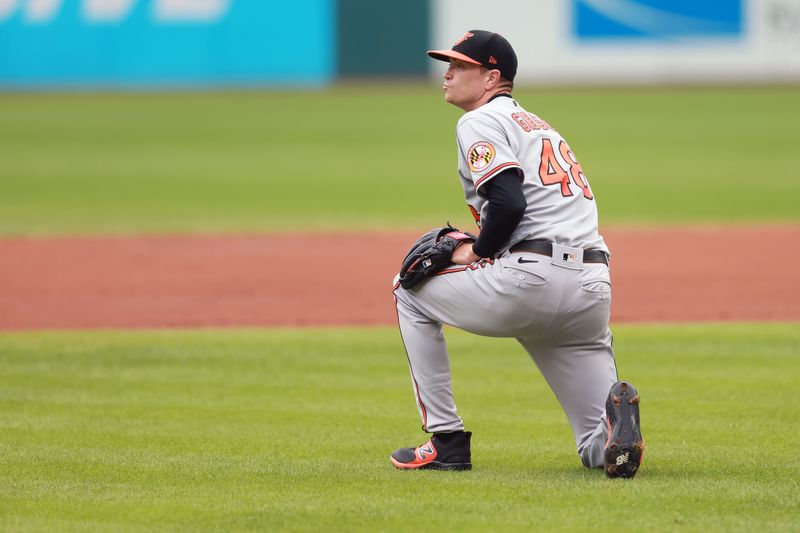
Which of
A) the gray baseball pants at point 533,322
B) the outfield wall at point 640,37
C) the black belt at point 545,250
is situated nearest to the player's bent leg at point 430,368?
the gray baseball pants at point 533,322

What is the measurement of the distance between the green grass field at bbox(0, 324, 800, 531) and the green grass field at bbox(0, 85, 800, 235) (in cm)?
649

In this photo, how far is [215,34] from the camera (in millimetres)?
31422

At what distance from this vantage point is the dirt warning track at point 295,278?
9.14 m

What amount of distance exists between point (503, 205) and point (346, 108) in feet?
76.4

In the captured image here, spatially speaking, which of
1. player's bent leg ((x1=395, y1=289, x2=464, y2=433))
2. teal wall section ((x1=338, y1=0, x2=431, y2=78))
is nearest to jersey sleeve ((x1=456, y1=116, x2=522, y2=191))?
player's bent leg ((x1=395, y1=289, x2=464, y2=433))

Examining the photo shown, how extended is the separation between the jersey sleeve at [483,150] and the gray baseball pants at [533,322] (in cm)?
34

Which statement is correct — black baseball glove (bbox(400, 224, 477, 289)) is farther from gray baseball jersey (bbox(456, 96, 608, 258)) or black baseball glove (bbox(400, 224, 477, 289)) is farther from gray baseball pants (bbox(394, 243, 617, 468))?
gray baseball jersey (bbox(456, 96, 608, 258))

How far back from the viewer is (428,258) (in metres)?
4.70

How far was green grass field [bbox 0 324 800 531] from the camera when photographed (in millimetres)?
4180

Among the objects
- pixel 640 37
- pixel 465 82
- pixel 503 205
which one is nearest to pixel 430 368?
pixel 503 205

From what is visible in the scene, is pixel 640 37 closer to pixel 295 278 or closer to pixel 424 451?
pixel 295 278

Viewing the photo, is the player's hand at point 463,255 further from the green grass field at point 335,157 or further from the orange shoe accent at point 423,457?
the green grass field at point 335,157

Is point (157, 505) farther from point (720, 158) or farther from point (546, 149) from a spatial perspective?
point (720, 158)

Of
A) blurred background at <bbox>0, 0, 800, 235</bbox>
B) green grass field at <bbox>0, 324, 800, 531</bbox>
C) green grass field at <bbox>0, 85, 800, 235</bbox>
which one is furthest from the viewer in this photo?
blurred background at <bbox>0, 0, 800, 235</bbox>
